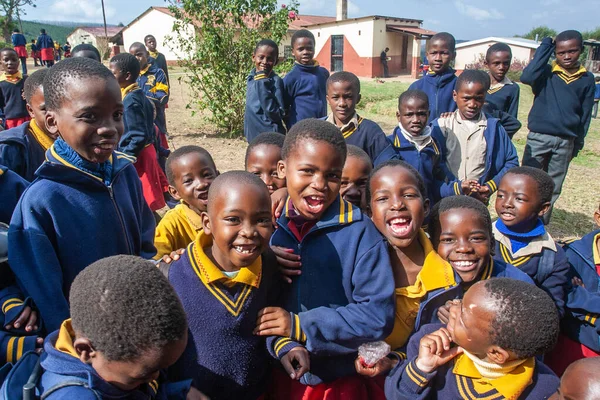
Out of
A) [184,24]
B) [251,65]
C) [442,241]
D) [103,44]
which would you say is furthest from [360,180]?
[103,44]

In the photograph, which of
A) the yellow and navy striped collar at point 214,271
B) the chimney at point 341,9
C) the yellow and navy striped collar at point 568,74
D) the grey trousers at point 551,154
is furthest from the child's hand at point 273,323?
the chimney at point 341,9

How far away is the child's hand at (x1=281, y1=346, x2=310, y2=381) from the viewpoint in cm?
156

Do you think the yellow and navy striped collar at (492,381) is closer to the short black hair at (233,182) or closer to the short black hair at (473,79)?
the short black hair at (233,182)

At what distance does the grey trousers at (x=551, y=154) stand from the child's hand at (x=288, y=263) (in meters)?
4.16

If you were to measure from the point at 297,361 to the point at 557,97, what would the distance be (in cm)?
450

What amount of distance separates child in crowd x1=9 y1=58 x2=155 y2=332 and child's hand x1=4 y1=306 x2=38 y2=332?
38 mm

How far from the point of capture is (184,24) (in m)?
8.33

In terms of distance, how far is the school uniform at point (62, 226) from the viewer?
158 centimetres

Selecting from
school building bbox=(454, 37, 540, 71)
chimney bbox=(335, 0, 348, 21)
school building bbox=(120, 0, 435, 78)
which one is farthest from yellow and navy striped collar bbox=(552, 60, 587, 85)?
chimney bbox=(335, 0, 348, 21)

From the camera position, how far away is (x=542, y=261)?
231 cm

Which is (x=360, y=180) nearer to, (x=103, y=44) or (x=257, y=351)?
(x=257, y=351)

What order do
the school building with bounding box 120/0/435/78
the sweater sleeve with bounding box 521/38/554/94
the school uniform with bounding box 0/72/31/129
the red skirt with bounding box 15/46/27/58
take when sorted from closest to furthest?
the sweater sleeve with bounding box 521/38/554/94, the school uniform with bounding box 0/72/31/129, the red skirt with bounding box 15/46/27/58, the school building with bounding box 120/0/435/78

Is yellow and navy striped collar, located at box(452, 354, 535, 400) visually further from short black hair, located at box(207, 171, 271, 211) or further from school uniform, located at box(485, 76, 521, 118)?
school uniform, located at box(485, 76, 521, 118)

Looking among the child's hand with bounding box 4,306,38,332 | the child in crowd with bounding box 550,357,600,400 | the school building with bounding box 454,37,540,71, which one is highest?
the school building with bounding box 454,37,540,71
